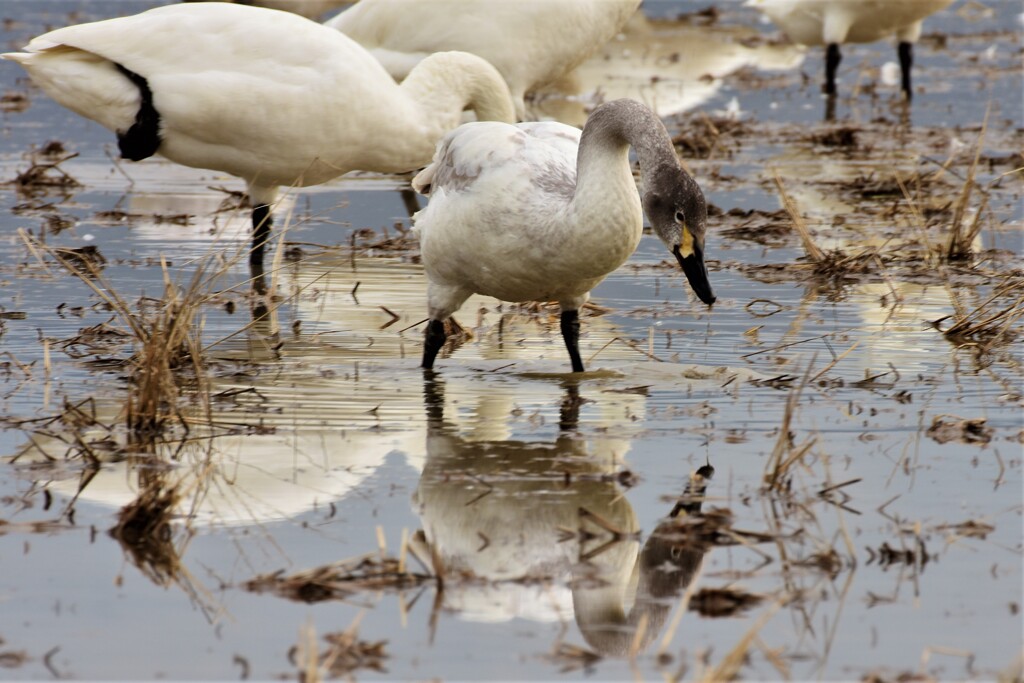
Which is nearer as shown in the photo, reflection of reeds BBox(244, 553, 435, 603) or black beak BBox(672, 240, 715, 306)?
reflection of reeds BBox(244, 553, 435, 603)

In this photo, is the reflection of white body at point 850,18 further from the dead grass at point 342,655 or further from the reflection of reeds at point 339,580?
the dead grass at point 342,655

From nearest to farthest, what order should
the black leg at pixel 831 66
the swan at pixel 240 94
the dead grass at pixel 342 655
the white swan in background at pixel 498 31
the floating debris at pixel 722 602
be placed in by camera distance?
the dead grass at pixel 342 655 → the floating debris at pixel 722 602 → the swan at pixel 240 94 → the white swan in background at pixel 498 31 → the black leg at pixel 831 66

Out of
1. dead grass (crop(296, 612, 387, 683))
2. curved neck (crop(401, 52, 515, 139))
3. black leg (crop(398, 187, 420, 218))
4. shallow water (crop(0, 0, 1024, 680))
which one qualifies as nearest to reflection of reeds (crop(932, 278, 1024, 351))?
shallow water (crop(0, 0, 1024, 680))

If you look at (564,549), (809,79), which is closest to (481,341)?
(564,549)

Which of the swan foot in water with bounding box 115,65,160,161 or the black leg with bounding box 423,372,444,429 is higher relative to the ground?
the swan foot in water with bounding box 115,65,160,161

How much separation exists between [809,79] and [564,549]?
14366mm

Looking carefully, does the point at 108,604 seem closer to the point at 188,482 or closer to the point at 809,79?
the point at 188,482

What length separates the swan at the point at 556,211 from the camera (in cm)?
557

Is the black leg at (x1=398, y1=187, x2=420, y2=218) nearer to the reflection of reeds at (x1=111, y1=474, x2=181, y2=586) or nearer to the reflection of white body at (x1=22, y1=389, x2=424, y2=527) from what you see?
the reflection of white body at (x1=22, y1=389, x2=424, y2=527)

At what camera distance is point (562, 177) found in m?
5.91

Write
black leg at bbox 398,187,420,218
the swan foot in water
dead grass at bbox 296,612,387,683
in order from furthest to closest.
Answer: black leg at bbox 398,187,420,218
the swan foot in water
dead grass at bbox 296,612,387,683

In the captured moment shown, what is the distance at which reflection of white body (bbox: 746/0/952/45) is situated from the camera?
15008 mm

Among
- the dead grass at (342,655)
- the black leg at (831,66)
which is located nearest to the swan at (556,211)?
the dead grass at (342,655)

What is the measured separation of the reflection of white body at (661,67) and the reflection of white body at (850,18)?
1.07 meters
